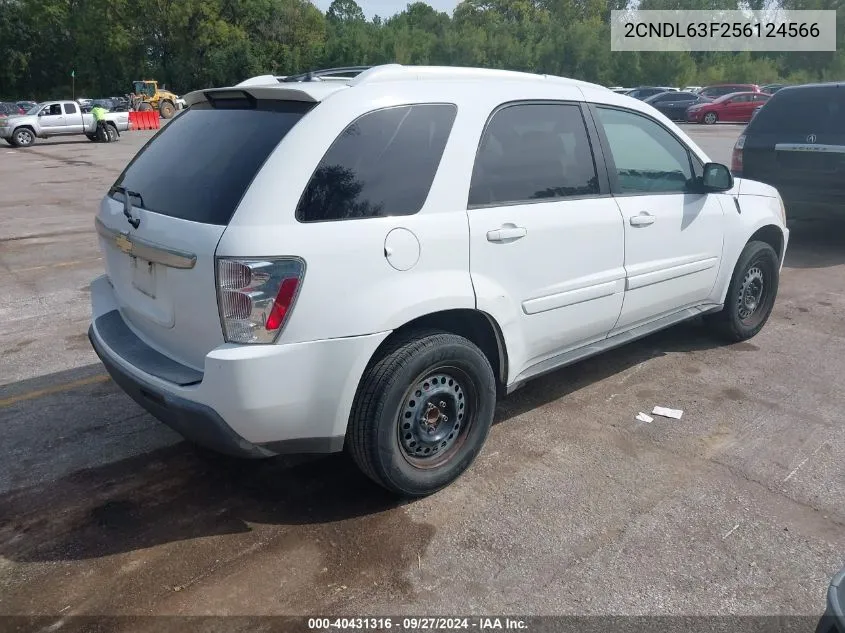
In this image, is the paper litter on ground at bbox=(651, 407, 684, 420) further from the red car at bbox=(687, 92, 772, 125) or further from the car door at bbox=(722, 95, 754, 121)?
the car door at bbox=(722, 95, 754, 121)

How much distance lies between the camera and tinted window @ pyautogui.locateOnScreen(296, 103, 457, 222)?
296cm

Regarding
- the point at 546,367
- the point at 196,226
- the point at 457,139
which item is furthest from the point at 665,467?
the point at 196,226

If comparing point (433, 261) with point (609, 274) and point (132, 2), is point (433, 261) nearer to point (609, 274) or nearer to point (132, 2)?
point (609, 274)

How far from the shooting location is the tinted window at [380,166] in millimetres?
2961

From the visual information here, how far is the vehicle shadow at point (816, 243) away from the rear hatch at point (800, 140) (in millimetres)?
794

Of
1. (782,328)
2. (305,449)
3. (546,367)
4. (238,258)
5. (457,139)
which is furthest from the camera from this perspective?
(782,328)

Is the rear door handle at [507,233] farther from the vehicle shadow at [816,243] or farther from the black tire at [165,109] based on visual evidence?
the black tire at [165,109]

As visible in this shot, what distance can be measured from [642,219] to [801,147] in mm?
4899

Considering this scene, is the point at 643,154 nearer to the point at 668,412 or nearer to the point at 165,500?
the point at 668,412

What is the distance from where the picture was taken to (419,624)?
8.71ft

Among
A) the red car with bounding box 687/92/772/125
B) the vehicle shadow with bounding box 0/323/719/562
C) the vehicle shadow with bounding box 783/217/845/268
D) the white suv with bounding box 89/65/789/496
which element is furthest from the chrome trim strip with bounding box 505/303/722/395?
the red car with bounding box 687/92/772/125

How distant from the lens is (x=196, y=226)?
115 inches

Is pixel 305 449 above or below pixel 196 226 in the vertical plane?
below

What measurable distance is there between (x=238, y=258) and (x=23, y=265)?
6.62 meters
